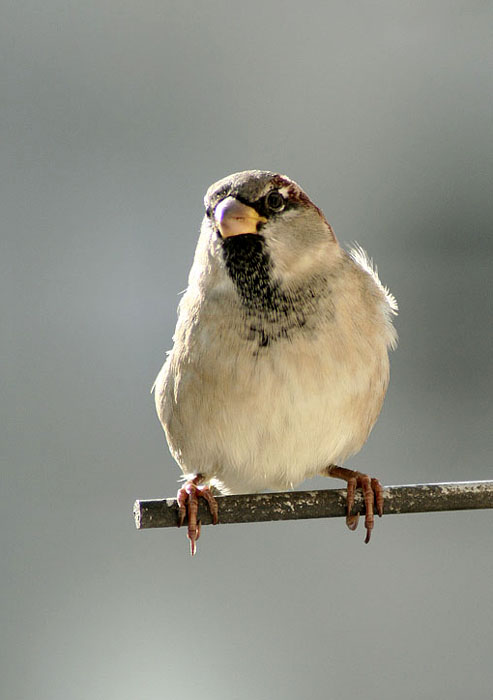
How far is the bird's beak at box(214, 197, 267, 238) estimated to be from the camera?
3.78ft

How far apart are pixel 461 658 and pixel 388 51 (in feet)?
5.64

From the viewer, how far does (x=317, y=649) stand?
8.06 ft

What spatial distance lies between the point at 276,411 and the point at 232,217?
270mm

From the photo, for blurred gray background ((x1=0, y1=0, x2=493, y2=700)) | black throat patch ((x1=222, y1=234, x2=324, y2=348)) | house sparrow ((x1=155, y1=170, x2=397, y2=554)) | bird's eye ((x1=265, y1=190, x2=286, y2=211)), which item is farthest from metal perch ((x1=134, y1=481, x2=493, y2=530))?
blurred gray background ((x1=0, y1=0, x2=493, y2=700))

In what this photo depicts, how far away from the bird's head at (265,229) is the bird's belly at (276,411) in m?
0.10

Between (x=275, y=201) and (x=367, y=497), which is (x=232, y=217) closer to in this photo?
(x=275, y=201)

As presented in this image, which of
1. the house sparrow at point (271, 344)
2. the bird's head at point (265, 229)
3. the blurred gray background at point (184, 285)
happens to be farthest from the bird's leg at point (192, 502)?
the blurred gray background at point (184, 285)

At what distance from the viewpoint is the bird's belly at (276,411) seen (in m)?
1.25

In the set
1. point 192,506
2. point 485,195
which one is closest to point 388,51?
point 485,195

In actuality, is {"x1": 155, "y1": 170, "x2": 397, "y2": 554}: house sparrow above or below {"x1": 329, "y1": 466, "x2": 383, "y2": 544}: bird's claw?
above

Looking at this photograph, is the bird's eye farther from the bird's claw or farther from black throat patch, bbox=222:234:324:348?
the bird's claw

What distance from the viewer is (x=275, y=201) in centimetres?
122

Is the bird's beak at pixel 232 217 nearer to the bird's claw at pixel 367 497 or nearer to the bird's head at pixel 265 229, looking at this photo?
the bird's head at pixel 265 229

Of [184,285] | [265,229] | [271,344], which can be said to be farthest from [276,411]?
[184,285]
